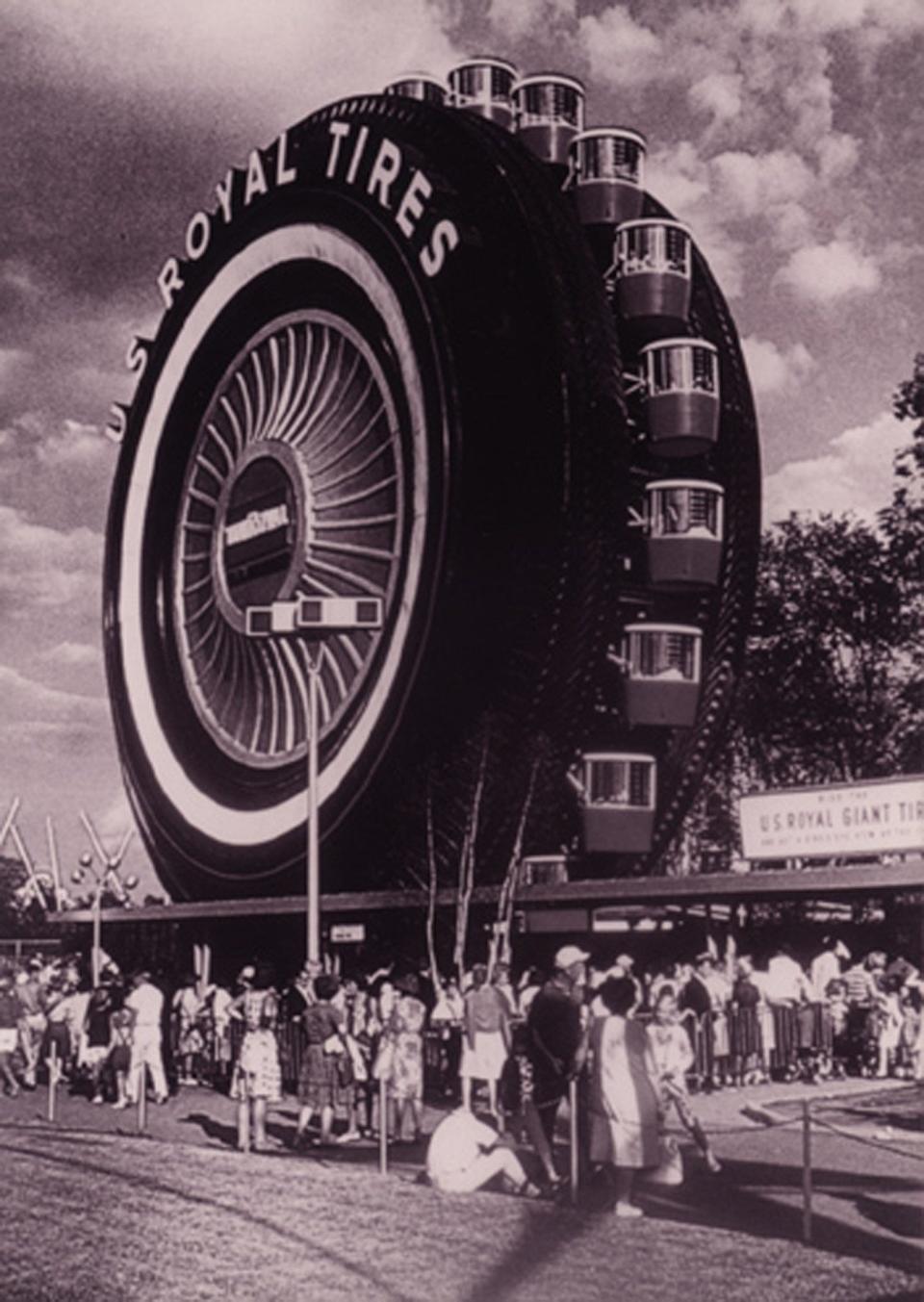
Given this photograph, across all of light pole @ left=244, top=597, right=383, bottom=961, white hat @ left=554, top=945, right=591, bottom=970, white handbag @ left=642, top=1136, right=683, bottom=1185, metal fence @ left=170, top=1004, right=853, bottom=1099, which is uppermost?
light pole @ left=244, top=597, right=383, bottom=961

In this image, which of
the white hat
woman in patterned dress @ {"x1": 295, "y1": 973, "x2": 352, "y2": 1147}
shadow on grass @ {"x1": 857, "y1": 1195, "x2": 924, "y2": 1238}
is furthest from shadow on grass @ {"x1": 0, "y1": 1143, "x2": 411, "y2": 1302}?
the white hat

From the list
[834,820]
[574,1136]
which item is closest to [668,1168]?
[574,1136]

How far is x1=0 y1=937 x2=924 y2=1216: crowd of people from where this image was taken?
12297 millimetres

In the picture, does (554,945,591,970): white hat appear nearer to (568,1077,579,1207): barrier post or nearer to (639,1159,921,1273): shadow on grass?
(568,1077,579,1207): barrier post

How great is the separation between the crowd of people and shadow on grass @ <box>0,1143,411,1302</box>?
1.60 meters

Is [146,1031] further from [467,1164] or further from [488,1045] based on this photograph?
[467,1164]

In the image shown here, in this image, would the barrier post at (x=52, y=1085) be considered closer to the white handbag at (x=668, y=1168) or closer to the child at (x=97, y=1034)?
the child at (x=97, y=1034)

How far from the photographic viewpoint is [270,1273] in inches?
359

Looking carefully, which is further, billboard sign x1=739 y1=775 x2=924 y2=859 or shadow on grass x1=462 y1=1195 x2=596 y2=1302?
billboard sign x1=739 y1=775 x2=924 y2=859

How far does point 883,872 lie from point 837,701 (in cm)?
2376

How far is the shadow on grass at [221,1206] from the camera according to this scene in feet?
30.0

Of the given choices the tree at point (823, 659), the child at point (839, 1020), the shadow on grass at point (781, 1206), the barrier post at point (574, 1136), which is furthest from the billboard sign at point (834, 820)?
the tree at point (823, 659)

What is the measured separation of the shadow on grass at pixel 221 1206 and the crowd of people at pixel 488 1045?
5.26 ft

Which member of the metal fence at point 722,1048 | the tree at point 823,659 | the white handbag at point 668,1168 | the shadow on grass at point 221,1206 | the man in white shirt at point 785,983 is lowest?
the shadow on grass at point 221,1206
